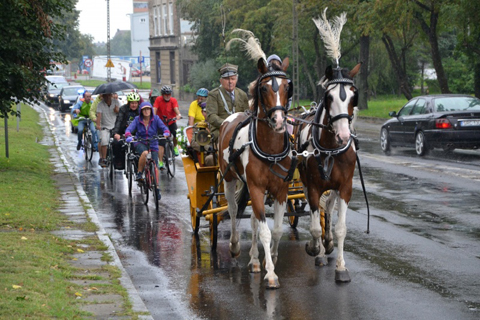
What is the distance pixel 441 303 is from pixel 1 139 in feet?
71.9

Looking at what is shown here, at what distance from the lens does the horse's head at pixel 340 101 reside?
7816 mm

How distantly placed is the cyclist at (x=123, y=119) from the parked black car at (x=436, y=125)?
960cm

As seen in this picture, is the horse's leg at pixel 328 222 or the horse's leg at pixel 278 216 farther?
the horse's leg at pixel 328 222

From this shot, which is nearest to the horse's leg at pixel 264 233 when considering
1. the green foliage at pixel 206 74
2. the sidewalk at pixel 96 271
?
the sidewalk at pixel 96 271

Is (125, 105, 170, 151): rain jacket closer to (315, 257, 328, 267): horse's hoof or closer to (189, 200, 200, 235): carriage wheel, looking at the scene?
(189, 200, 200, 235): carriage wheel

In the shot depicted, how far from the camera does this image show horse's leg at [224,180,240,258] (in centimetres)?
910

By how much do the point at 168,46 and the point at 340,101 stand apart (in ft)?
250

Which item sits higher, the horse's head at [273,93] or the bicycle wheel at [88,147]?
the horse's head at [273,93]

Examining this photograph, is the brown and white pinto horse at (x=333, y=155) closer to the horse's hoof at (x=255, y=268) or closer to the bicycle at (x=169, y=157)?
the horse's hoof at (x=255, y=268)

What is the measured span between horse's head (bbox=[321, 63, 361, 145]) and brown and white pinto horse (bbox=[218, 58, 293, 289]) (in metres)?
0.49

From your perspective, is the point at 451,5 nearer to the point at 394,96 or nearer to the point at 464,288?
the point at 464,288

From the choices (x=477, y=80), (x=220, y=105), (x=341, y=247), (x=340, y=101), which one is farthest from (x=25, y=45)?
(x=477, y=80)

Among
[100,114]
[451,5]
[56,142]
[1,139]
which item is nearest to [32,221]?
[100,114]

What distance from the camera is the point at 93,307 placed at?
267 inches
